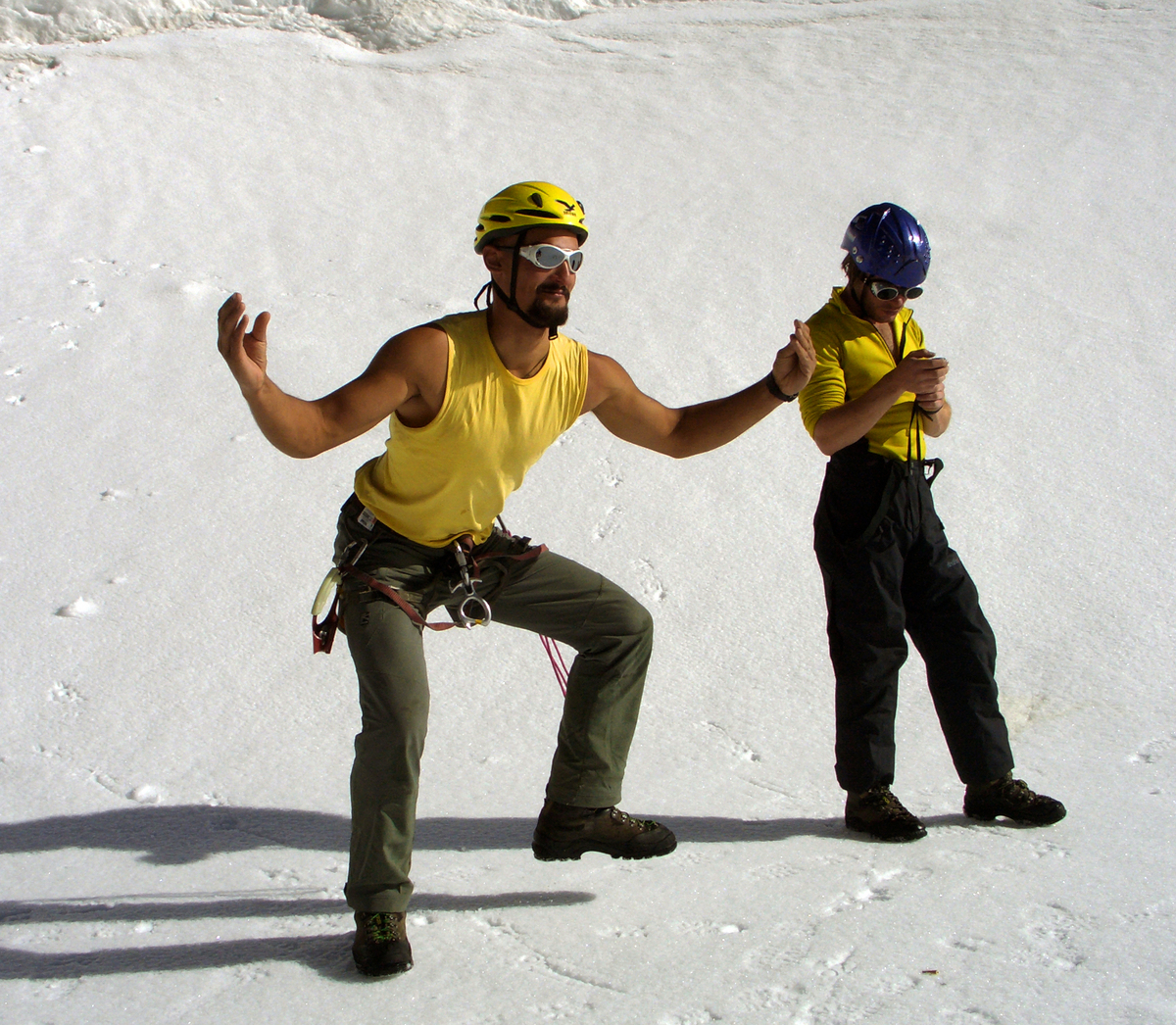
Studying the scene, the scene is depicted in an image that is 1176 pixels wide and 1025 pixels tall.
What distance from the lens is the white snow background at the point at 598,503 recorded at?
8.72ft

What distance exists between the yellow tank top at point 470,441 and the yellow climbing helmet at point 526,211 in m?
0.21

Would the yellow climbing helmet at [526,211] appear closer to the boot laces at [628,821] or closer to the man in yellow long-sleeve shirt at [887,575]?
the man in yellow long-sleeve shirt at [887,575]

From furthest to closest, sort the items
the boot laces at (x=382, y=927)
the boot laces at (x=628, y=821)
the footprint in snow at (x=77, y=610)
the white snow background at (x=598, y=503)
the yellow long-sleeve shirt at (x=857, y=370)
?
the footprint in snow at (x=77, y=610)
the yellow long-sleeve shirt at (x=857, y=370)
the boot laces at (x=628, y=821)
the white snow background at (x=598, y=503)
the boot laces at (x=382, y=927)

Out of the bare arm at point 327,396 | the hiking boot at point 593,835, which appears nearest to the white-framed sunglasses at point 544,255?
the bare arm at point 327,396

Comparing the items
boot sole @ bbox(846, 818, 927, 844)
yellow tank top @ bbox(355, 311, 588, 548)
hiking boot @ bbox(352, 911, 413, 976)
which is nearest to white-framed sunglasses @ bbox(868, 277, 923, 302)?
yellow tank top @ bbox(355, 311, 588, 548)

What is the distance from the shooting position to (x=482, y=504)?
2857 millimetres

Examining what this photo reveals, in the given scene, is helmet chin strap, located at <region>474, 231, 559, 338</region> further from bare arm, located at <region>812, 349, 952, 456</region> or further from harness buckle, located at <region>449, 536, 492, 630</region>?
bare arm, located at <region>812, 349, 952, 456</region>

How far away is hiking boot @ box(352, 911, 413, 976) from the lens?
2516 millimetres

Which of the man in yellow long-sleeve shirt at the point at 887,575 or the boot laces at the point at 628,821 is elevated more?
the man in yellow long-sleeve shirt at the point at 887,575

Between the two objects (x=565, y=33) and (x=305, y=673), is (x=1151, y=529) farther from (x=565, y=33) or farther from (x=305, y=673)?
(x=565, y=33)

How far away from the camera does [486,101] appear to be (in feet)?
28.5

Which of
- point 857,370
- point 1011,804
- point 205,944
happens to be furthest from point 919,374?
point 205,944

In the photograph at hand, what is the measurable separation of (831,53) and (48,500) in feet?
23.1

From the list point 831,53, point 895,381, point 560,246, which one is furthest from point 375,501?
point 831,53
